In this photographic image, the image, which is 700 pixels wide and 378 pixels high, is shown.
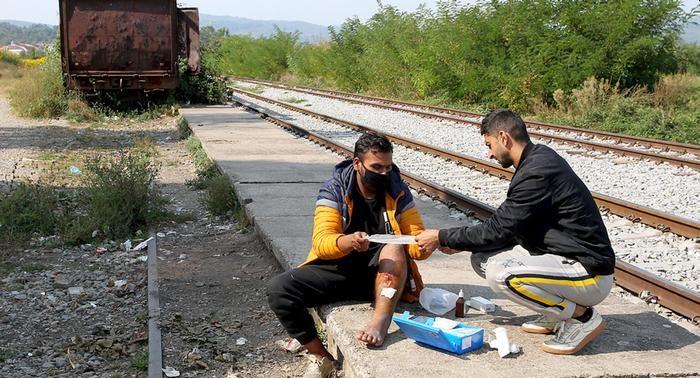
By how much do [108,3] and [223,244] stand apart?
1480 cm

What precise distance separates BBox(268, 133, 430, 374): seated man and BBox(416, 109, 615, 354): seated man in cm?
50

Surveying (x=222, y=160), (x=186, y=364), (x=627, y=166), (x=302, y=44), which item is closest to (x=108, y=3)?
(x=222, y=160)

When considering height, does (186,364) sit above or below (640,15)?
below

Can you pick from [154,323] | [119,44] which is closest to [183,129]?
[119,44]

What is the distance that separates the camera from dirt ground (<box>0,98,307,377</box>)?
4820mm

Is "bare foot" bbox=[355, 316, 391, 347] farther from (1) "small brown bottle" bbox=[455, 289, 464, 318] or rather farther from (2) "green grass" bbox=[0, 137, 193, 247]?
(2) "green grass" bbox=[0, 137, 193, 247]

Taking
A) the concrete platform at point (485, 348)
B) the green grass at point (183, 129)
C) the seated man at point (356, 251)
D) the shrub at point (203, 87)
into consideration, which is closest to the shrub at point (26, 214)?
the concrete platform at point (485, 348)

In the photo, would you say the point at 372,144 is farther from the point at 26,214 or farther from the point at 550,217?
the point at 26,214

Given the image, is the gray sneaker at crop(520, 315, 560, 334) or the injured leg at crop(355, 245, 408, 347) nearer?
the injured leg at crop(355, 245, 408, 347)

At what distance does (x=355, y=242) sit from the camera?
170 inches

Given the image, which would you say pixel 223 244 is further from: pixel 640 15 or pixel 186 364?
pixel 640 15

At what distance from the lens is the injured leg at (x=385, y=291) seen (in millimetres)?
4169

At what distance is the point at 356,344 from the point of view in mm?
4211

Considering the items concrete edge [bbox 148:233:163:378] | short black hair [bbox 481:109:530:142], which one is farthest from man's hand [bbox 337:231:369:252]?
concrete edge [bbox 148:233:163:378]
